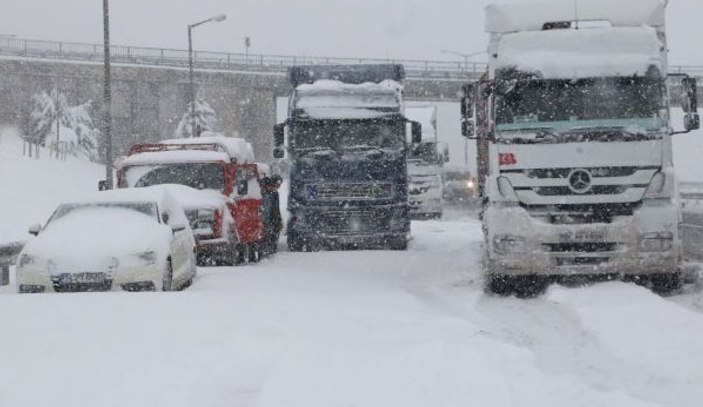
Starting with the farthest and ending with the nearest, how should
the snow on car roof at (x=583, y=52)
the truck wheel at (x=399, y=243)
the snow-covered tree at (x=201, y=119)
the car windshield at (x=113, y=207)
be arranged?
the snow-covered tree at (x=201, y=119) < the truck wheel at (x=399, y=243) < the car windshield at (x=113, y=207) < the snow on car roof at (x=583, y=52)

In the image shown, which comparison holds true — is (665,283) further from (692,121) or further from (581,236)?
A: (692,121)

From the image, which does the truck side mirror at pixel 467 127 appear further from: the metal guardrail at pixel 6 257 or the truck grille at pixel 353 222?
the metal guardrail at pixel 6 257

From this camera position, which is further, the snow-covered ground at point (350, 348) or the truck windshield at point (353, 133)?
the truck windshield at point (353, 133)

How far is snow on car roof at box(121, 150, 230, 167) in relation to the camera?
18.1 metres

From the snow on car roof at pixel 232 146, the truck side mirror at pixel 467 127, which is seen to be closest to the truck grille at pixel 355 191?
the snow on car roof at pixel 232 146

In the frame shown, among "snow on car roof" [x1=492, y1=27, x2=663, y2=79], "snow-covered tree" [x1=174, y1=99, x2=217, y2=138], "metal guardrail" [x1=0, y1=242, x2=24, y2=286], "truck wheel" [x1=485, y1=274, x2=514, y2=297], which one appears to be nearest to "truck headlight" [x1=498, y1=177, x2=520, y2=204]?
"truck wheel" [x1=485, y1=274, x2=514, y2=297]

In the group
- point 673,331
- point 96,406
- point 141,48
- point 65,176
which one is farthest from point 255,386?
point 141,48

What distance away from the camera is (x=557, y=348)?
8.67 m

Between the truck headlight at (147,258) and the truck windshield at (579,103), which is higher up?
the truck windshield at (579,103)

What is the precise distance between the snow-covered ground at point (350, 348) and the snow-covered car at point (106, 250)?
47.6 inches

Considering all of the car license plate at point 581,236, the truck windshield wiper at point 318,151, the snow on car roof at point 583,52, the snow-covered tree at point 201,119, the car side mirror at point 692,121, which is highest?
the snow-covered tree at point 201,119

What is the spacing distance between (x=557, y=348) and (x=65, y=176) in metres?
45.8

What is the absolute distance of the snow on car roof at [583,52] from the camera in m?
12.1

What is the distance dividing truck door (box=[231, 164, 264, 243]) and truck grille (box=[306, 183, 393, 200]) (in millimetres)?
1186
